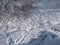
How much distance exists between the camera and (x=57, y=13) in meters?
2.84

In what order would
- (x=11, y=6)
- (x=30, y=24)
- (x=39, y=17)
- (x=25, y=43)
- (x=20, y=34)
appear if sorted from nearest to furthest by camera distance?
(x=25, y=43) → (x=20, y=34) → (x=30, y=24) → (x=39, y=17) → (x=11, y=6)

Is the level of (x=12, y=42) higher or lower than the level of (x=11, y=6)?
lower

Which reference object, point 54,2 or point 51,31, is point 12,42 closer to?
point 51,31

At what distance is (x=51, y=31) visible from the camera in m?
2.38

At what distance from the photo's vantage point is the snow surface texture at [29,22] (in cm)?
222

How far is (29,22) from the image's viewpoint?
262 cm

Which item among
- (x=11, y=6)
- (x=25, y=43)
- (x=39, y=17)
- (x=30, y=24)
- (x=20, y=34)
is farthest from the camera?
(x=11, y=6)

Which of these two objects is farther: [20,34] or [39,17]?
[39,17]

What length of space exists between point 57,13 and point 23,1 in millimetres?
818

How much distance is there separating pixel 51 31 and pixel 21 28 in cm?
49

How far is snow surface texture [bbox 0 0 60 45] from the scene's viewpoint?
2221 millimetres

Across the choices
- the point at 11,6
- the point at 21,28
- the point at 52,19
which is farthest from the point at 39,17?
the point at 11,6

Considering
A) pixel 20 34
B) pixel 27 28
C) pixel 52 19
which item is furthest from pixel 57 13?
pixel 20 34

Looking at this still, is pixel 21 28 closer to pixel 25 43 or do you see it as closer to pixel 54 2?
pixel 25 43
